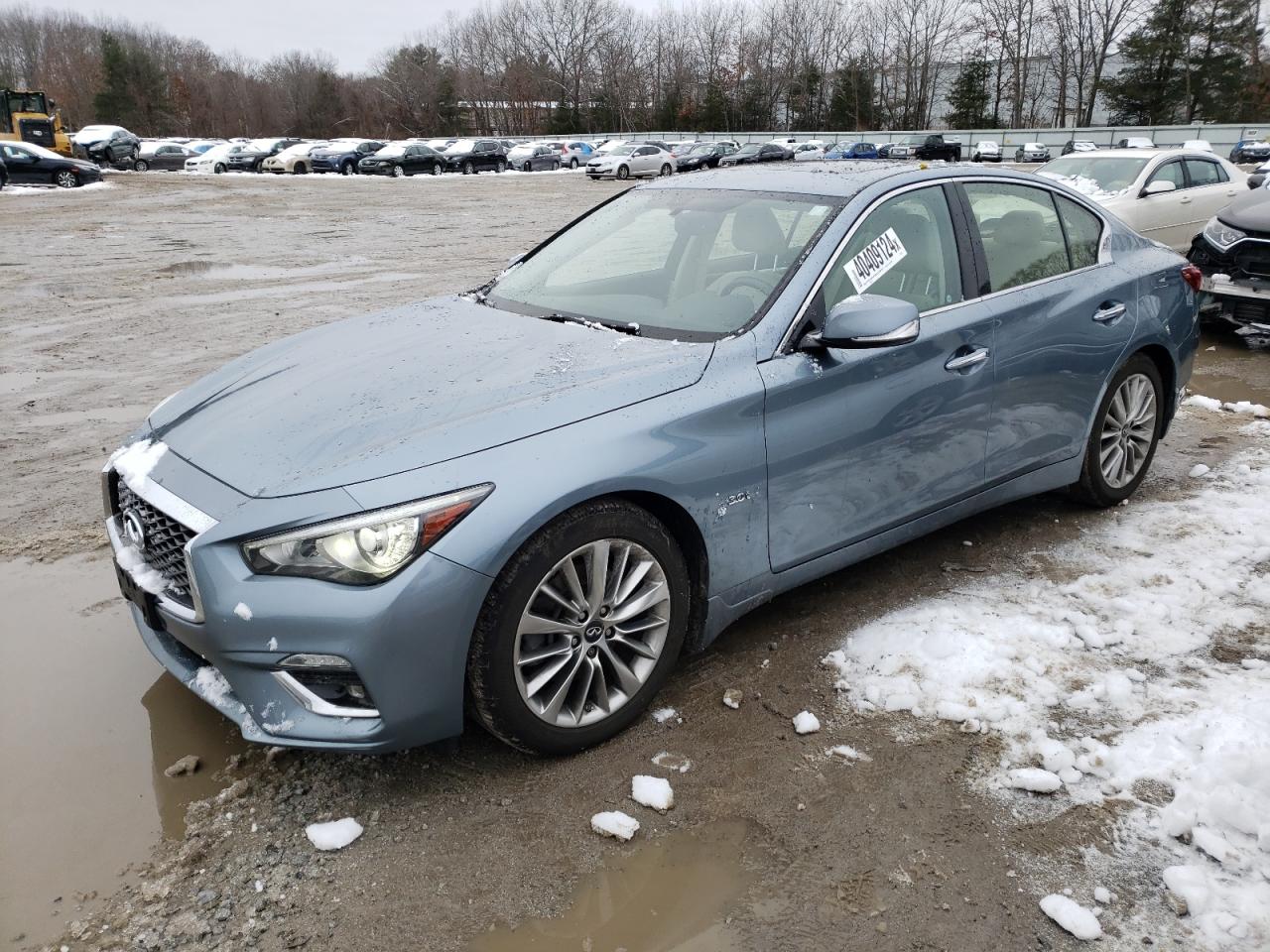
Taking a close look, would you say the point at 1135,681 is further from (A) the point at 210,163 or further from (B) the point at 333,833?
(A) the point at 210,163

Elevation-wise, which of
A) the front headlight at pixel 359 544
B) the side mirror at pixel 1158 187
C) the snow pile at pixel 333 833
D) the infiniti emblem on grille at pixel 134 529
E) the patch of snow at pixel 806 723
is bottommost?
the patch of snow at pixel 806 723

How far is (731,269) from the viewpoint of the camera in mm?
3691

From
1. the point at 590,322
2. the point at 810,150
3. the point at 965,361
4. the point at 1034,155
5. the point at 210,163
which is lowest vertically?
the point at 1034,155

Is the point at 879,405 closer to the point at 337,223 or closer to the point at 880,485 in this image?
the point at 880,485

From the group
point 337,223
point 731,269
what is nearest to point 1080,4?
point 337,223

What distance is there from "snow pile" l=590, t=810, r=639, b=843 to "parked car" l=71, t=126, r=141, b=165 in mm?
45659

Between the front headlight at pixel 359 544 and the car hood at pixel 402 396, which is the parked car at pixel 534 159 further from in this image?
the front headlight at pixel 359 544

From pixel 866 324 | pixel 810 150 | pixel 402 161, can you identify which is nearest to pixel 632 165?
pixel 402 161

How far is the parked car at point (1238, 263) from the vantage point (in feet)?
27.6

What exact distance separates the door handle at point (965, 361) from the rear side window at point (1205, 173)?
33.1ft

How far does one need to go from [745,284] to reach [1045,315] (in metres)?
1.42

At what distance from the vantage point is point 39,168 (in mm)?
28875

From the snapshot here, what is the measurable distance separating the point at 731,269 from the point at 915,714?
5.54 ft

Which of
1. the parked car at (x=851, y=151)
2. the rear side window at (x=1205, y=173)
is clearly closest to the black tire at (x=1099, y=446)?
the rear side window at (x=1205, y=173)
